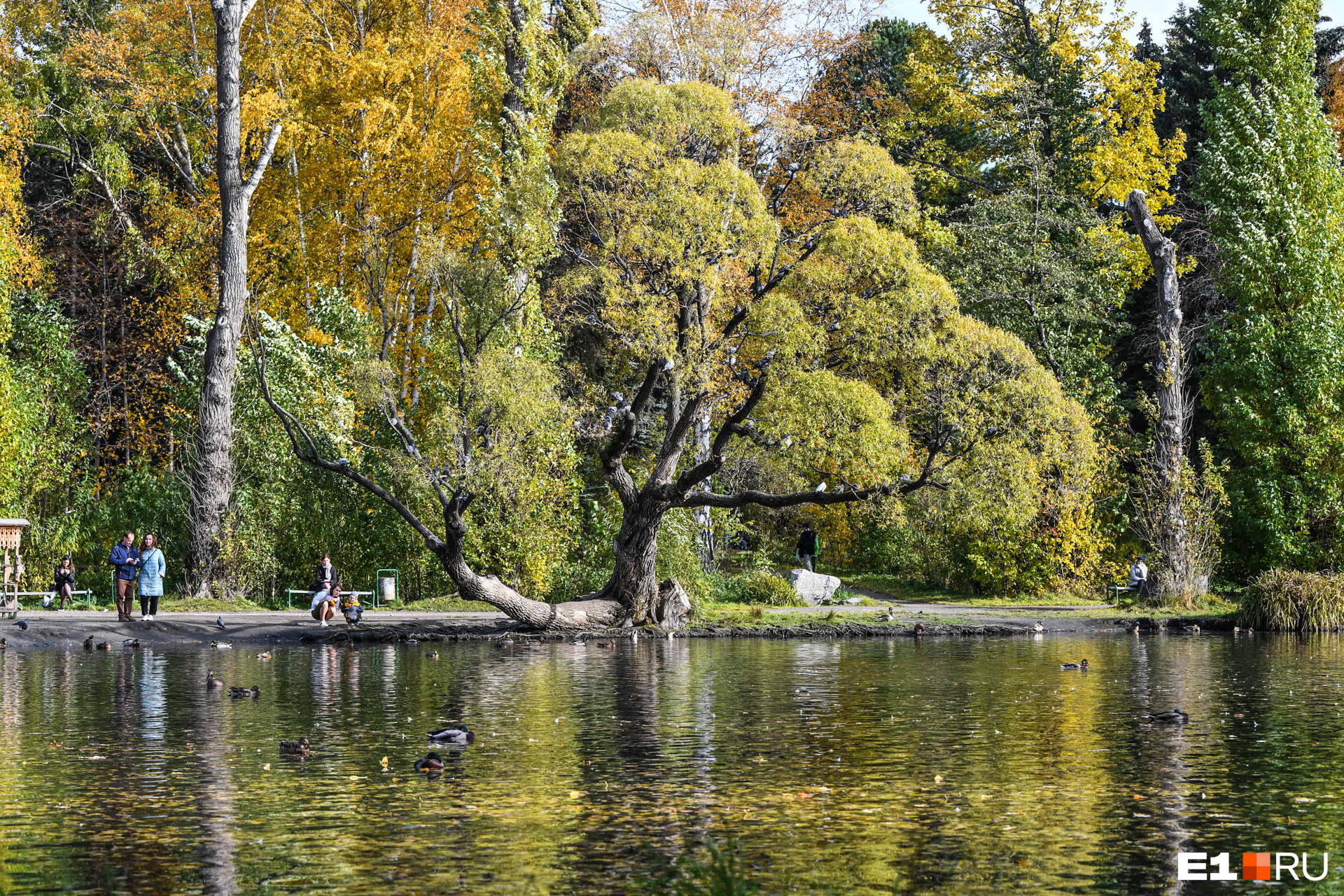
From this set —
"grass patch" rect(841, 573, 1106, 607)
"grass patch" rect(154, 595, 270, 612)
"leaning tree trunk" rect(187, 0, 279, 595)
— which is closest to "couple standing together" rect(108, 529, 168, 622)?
"grass patch" rect(154, 595, 270, 612)

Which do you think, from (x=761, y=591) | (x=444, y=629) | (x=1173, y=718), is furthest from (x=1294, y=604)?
(x=444, y=629)

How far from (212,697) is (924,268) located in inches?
620

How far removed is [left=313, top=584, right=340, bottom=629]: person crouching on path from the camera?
2933 cm

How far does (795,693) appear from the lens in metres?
18.8

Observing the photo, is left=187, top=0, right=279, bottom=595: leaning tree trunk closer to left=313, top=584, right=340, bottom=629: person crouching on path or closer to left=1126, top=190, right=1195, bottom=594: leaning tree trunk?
left=313, top=584, right=340, bottom=629: person crouching on path

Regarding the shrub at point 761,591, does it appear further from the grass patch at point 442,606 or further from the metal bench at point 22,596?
the metal bench at point 22,596

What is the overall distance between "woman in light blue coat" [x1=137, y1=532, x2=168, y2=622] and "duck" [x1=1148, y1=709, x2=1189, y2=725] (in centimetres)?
1979

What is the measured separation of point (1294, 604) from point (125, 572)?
23.4m

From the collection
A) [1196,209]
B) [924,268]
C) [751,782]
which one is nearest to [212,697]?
[751,782]

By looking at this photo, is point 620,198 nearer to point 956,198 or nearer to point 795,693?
point 795,693

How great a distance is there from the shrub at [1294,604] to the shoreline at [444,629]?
83 centimetres

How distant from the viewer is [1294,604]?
30250 millimetres

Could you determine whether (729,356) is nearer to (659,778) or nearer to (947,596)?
(947,596)

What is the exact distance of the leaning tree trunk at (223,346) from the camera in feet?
111
